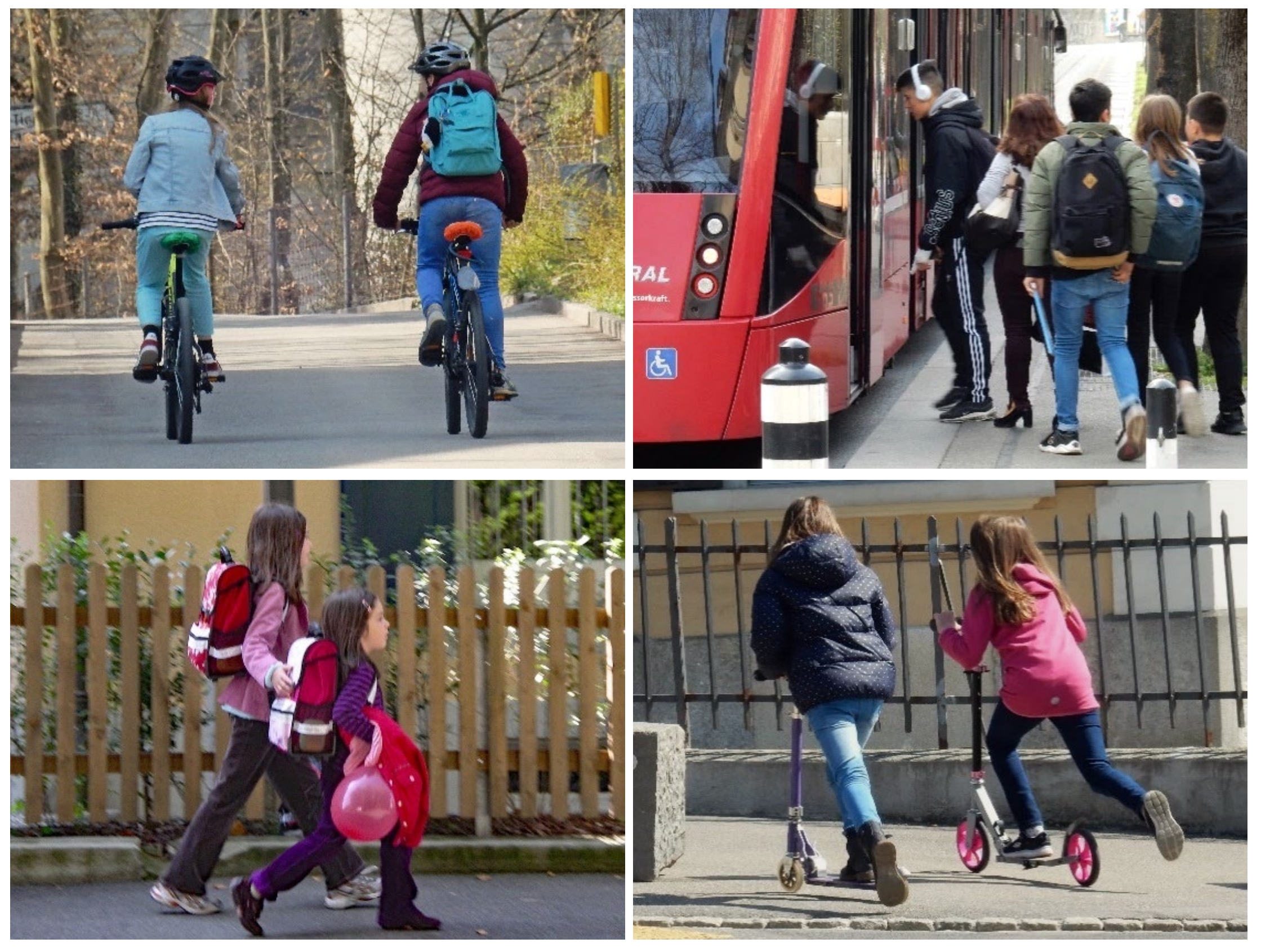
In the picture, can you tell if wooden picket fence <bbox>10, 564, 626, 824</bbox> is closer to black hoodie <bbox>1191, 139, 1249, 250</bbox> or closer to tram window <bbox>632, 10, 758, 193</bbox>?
tram window <bbox>632, 10, 758, 193</bbox>

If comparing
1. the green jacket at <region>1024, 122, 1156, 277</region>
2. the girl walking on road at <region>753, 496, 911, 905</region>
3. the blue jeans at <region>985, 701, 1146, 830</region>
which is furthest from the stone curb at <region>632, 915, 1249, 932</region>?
the green jacket at <region>1024, 122, 1156, 277</region>

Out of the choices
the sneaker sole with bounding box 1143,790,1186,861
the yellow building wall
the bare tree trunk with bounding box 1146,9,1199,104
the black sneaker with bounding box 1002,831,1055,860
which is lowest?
the black sneaker with bounding box 1002,831,1055,860

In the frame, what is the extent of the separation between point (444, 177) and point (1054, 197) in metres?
2.72

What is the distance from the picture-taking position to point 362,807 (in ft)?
16.5

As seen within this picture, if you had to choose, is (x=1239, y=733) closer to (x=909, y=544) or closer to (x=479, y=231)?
(x=909, y=544)

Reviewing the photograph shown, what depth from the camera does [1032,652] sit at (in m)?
5.51

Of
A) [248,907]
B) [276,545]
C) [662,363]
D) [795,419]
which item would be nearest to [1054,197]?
[795,419]

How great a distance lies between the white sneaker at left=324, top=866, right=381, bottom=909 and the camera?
217 inches

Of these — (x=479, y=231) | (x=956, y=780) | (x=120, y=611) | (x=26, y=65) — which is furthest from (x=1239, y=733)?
(x=26, y=65)

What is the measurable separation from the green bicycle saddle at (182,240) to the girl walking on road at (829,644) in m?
3.21

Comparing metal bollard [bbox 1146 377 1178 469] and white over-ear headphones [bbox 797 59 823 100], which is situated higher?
white over-ear headphones [bbox 797 59 823 100]

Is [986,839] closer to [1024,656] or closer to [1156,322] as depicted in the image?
[1024,656]

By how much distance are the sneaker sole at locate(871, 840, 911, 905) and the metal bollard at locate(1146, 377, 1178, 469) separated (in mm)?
2820

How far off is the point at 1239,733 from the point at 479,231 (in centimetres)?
432
